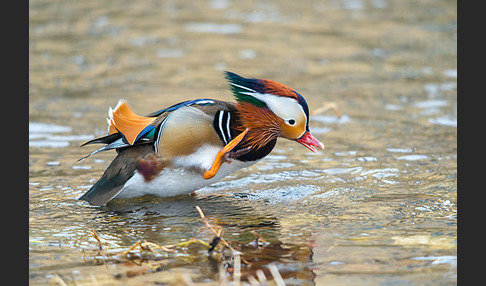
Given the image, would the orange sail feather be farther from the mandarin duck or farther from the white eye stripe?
the white eye stripe

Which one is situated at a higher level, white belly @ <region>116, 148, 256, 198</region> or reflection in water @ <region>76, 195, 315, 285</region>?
white belly @ <region>116, 148, 256, 198</region>

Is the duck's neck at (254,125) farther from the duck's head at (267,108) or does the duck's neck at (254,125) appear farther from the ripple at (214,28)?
the ripple at (214,28)

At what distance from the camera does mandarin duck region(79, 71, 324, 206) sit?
5.52 meters

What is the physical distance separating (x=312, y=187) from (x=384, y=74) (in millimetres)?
4339

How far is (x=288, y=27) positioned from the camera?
12.5m

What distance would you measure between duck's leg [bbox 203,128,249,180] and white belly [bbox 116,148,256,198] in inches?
3.0

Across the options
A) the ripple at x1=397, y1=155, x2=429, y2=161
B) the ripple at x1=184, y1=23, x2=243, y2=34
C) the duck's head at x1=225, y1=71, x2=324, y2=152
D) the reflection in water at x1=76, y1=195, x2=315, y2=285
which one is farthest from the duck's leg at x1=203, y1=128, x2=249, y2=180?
the ripple at x1=184, y1=23, x2=243, y2=34

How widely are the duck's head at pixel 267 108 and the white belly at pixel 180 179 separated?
0.30 meters

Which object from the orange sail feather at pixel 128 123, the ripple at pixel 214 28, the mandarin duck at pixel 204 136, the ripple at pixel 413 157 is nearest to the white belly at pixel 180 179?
the mandarin duck at pixel 204 136

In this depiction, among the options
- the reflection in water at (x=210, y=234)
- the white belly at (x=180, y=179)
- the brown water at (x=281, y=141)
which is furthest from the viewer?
the white belly at (x=180, y=179)

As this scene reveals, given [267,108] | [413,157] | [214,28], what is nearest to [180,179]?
[267,108]

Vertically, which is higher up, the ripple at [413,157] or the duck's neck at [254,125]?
the duck's neck at [254,125]

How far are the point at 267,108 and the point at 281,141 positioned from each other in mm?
2402

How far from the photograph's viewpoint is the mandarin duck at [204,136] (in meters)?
5.52
